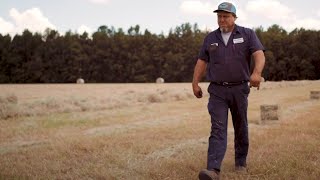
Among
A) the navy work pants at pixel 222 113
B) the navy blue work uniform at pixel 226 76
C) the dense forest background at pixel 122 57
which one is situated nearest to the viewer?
the navy work pants at pixel 222 113

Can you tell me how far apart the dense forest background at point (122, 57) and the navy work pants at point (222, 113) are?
71.7 metres

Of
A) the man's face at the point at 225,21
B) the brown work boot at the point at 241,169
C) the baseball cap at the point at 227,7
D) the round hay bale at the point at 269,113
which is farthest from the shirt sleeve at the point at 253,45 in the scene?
the round hay bale at the point at 269,113

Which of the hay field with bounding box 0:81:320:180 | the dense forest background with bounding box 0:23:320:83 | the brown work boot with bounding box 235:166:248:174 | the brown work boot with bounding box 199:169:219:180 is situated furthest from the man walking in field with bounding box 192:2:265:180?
the dense forest background with bounding box 0:23:320:83

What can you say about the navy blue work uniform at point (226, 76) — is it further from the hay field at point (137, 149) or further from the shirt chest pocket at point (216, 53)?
the hay field at point (137, 149)

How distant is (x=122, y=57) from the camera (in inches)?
3548

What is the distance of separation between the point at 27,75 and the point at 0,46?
27.8 ft

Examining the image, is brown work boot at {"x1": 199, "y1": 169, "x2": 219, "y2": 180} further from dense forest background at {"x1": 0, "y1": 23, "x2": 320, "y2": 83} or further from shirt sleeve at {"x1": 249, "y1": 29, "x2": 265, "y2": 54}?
dense forest background at {"x1": 0, "y1": 23, "x2": 320, "y2": 83}

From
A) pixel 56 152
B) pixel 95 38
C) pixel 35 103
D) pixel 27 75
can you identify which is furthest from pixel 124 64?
pixel 56 152

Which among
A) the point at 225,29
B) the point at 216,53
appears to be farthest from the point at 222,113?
the point at 225,29

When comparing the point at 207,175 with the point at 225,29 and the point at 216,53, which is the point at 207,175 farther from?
the point at 225,29

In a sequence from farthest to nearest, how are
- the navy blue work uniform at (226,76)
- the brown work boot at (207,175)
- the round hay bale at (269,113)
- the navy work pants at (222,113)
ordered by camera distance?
1. the round hay bale at (269,113)
2. the navy blue work uniform at (226,76)
3. the navy work pants at (222,113)
4. the brown work boot at (207,175)

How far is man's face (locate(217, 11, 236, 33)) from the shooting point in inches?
236

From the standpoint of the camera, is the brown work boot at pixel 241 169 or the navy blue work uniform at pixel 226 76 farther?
the brown work boot at pixel 241 169

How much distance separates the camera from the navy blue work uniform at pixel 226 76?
19.6 ft
